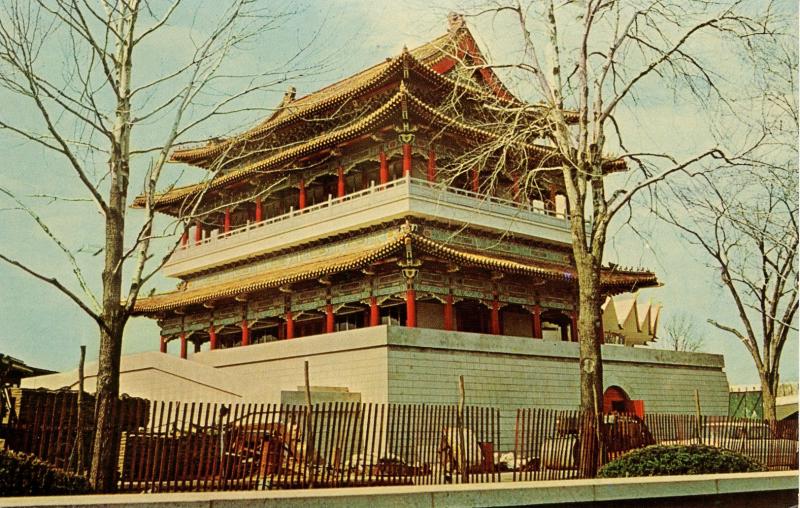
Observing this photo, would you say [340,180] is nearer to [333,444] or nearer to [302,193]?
[302,193]

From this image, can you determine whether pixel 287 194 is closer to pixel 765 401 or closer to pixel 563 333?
pixel 563 333

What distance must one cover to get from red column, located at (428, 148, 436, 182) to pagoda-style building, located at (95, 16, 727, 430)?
0.05m

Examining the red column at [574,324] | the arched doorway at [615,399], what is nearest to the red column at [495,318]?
the red column at [574,324]

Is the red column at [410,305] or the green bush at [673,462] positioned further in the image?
the red column at [410,305]

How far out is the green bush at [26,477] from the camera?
816cm

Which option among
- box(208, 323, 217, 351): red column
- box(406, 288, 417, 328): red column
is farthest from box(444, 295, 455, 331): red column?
box(208, 323, 217, 351): red column

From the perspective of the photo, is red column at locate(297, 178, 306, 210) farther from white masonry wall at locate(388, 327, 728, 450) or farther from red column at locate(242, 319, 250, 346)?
white masonry wall at locate(388, 327, 728, 450)

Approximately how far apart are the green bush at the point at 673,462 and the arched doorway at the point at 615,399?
50.8 feet

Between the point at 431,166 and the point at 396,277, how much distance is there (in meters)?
4.64

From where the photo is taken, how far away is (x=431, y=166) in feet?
88.9

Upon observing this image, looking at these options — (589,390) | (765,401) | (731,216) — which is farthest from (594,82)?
(765,401)

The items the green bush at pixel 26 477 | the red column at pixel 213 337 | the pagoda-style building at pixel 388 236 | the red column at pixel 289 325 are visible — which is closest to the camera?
the green bush at pixel 26 477

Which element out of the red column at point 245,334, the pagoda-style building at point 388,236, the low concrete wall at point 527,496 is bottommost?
the low concrete wall at point 527,496

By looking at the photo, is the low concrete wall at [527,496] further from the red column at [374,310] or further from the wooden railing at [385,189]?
the red column at [374,310]
